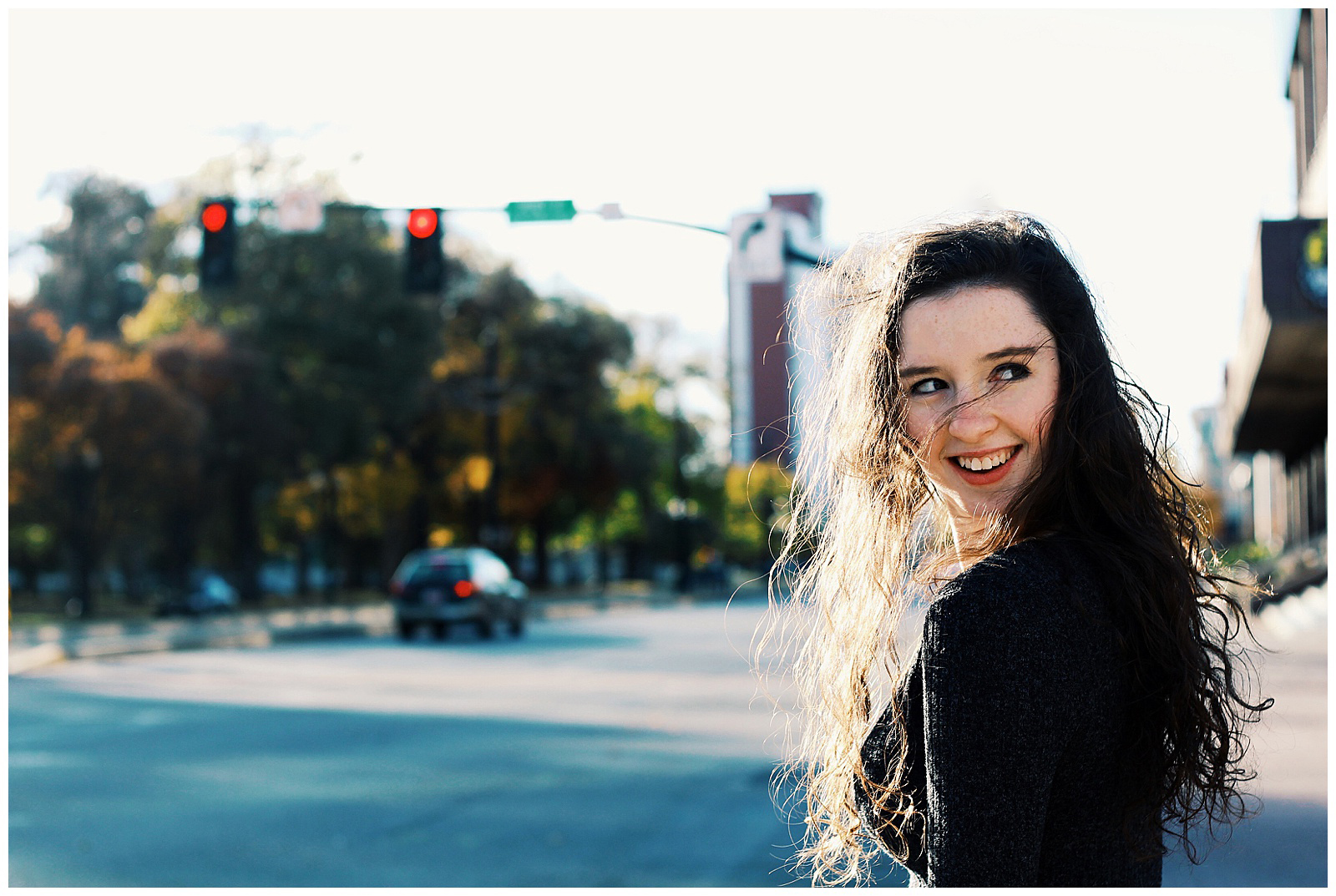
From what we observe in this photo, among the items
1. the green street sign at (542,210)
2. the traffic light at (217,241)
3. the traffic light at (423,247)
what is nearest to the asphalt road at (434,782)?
the green street sign at (542,210)

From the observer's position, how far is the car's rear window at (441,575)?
23578 mm

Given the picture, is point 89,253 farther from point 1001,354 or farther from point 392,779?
point 1001,354

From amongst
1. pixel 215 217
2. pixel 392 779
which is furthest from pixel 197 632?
pixel 392 779

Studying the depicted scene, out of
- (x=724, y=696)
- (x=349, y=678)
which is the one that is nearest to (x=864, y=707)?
(x=724, y=696)

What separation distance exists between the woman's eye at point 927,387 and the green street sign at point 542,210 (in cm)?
961

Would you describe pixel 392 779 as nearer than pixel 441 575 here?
Yes

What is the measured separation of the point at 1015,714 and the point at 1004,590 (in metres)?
0.13

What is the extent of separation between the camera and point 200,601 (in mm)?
35375

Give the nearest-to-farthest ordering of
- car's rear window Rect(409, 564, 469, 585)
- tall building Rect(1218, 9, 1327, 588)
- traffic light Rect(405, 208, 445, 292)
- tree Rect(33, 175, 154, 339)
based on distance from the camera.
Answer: traffic light Rect(405, 208, 445, 292) < tall building Rect(1218, 9, 1327, 588) < car's rear window Rect(409, 564, 469, 585) < tree Rect(33, 175, 154, 339)

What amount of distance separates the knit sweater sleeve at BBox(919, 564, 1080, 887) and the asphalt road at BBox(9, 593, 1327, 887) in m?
2.48

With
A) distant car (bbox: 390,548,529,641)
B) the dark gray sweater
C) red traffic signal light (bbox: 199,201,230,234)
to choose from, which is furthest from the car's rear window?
the dark gray sweater

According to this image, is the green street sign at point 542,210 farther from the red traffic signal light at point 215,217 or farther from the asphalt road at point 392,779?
the asphalt road at point 392,779

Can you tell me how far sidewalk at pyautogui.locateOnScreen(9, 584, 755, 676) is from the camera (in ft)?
65.9

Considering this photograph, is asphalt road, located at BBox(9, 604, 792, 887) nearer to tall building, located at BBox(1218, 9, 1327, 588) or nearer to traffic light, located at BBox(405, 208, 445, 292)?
traffic light, located at BBox(405, 208, 445, 292)
